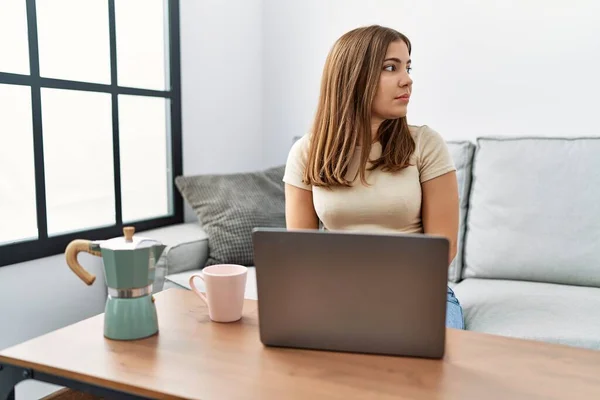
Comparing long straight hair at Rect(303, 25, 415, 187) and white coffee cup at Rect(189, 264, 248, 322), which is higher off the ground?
long straight hair at Rect(303, 25, 415, 187)

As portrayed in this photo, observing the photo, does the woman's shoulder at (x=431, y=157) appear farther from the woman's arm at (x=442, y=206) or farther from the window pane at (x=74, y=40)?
the window pane at (x=74, y=40)

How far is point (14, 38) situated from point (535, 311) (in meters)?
1.70

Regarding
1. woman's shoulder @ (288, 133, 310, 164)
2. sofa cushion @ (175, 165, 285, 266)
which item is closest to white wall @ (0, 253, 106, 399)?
sofa cushion @ (175, 165, 285, 266)

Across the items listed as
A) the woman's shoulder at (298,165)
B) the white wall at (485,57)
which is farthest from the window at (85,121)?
the woman's shoulder at (298,165)

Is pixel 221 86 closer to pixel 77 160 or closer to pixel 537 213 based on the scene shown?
pixel 77 160

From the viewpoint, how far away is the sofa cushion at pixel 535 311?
4.45 feet

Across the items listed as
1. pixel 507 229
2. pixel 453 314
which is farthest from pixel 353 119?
pixel 507 229

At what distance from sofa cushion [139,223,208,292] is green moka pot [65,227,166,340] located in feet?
2.85

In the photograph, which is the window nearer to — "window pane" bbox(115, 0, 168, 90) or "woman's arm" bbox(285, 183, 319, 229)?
"window pane" bbox(115, 0, 168, 90)

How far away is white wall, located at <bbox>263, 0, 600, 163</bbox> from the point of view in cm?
204

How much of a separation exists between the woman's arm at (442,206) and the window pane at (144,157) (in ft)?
4.05

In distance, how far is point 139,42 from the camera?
2.21 metres

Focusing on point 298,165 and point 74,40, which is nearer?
point 298,165

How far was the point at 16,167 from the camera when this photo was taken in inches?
67.6
